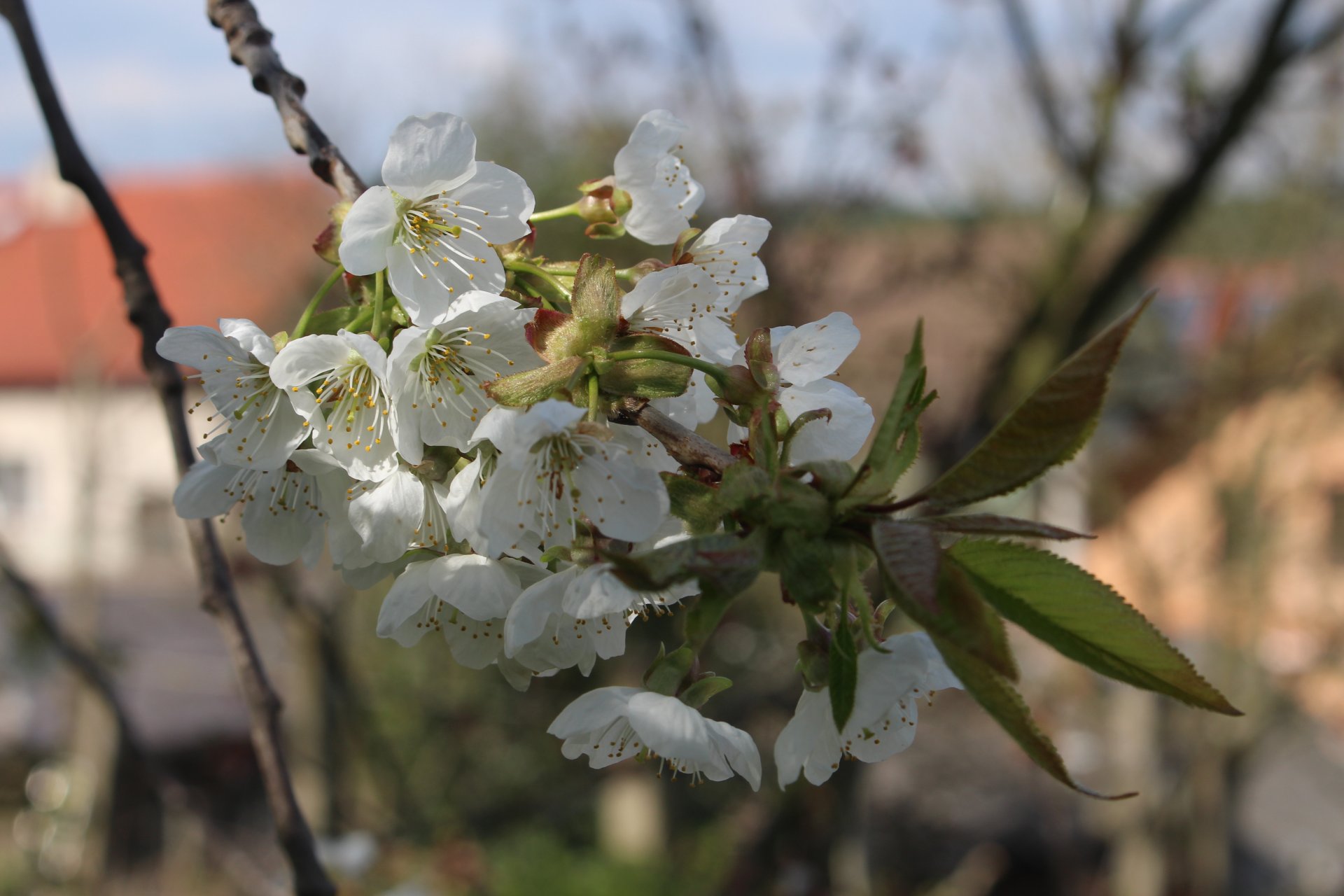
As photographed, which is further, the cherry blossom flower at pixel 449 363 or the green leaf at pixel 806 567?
the cherry blossom flower at pixel 449 363

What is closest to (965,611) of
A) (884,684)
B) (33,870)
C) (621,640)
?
(884,684)

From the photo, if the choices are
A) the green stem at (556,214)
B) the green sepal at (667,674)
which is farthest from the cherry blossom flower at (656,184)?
the green sepal at (667,674)

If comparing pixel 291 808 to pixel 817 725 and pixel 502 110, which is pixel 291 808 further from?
pixel 502 110

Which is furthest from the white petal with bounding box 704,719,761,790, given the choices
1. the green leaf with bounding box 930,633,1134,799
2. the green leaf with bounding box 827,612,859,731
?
the green leaf with bounding box 930,633,1134,799

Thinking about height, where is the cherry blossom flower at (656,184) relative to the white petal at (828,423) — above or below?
above

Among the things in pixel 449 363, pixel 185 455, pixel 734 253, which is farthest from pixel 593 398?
pixel 185 455

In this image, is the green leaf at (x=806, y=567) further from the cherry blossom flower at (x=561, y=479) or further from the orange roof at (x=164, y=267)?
the orange roof at (x=164, y=267)

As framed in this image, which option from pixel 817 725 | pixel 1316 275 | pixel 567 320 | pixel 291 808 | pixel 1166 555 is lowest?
pixel 1166 555
